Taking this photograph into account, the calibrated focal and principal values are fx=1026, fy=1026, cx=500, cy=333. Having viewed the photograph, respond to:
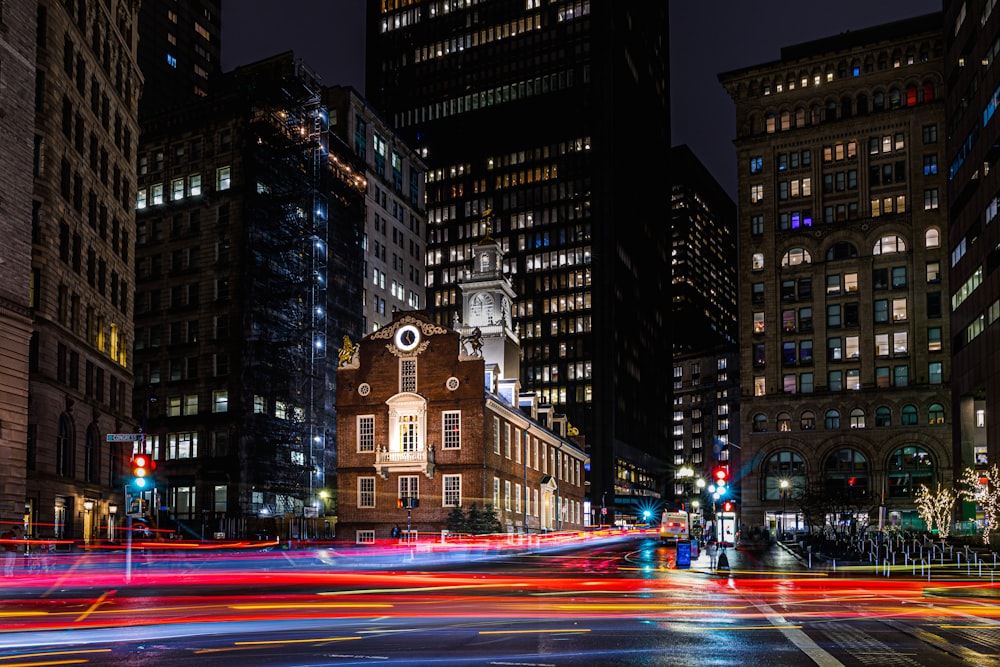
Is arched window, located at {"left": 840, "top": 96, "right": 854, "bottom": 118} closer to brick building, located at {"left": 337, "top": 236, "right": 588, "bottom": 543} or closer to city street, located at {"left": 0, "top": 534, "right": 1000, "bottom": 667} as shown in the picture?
brick building, located at {"left": 337, "top": 236, "right": 588, "bottom": 543}

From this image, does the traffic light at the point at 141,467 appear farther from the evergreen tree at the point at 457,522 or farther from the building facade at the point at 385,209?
the building facade at the point at 385,209

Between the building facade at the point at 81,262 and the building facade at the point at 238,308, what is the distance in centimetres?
2555

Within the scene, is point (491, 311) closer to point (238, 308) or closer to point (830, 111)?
point (238, 308)

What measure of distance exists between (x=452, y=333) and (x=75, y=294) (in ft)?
85.6

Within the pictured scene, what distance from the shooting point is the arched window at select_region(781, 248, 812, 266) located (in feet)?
388

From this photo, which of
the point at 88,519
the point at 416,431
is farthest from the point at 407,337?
the point at 88,519

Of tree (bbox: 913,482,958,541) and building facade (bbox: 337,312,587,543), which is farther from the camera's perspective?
tree (bbox: 913,482,958,541)

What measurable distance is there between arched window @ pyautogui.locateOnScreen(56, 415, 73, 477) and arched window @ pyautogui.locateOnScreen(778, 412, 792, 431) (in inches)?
3218

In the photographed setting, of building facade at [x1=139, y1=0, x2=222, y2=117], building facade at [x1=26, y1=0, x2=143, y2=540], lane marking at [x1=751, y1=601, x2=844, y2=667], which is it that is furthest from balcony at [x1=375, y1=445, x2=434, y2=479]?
building facade at [x1=139, y1=0, x2=222, y2=117]

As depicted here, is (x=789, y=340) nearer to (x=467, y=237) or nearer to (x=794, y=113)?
(x=794, y=113)

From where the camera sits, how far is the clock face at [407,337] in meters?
74.8

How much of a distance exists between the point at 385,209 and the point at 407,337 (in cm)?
5300

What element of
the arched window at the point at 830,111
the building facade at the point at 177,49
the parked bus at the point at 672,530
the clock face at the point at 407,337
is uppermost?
the building facade at the point at 177,49

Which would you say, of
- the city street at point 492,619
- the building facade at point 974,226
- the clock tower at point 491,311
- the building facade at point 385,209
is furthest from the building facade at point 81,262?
the building facade at point 974,226
